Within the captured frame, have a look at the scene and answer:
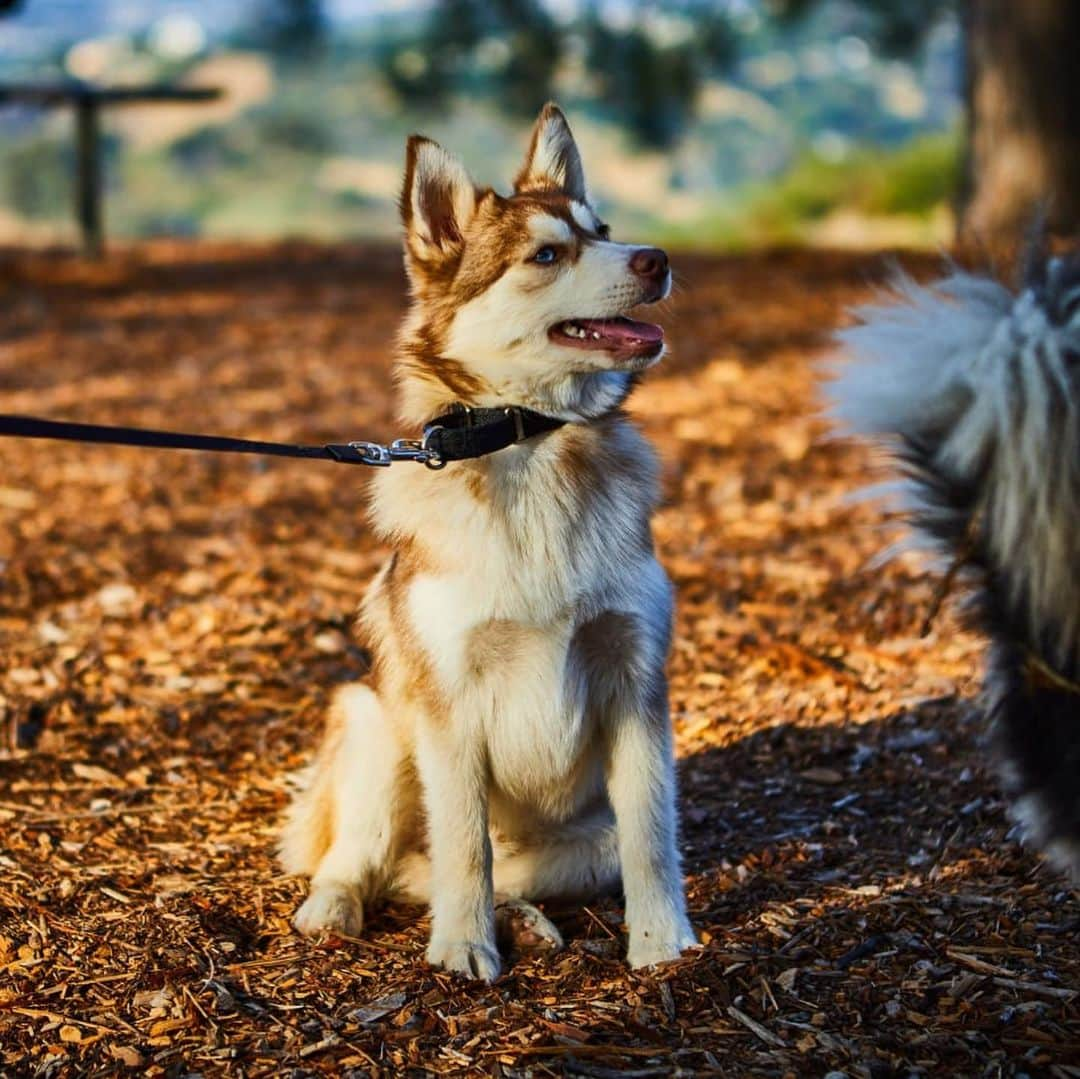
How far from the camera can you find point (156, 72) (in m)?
19.7

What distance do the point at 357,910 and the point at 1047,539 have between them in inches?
72.9

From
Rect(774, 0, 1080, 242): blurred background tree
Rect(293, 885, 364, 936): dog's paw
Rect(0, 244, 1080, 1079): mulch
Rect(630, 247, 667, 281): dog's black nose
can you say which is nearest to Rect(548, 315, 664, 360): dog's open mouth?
Rect(630, 247, 667, 281): dog's black nose

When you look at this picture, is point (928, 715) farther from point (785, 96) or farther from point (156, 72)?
point (156, 72)

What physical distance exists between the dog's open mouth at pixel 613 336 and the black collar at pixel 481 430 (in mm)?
194

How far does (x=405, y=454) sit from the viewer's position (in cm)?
324

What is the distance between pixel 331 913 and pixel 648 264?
1.71 meters

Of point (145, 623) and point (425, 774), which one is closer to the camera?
point (425, 774)

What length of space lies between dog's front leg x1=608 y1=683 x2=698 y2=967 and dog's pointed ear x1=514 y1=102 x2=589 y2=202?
1.27m

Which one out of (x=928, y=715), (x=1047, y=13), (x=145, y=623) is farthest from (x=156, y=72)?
(x=928, y=715)

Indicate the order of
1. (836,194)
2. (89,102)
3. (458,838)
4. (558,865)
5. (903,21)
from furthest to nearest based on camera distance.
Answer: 1. (836,194)
2. (89,102)
3. (903,21)
4. (558,865)
5. (458,838)

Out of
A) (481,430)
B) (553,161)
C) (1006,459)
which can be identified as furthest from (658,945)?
(553,161)

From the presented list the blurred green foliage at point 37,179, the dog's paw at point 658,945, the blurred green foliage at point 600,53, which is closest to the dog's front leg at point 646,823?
the dog's paw at point 658,945

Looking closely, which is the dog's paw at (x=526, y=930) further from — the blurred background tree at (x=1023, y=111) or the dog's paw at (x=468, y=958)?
the blurred background tree at (x=1023, y=111)

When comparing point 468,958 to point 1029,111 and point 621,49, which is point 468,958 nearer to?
point 1029,111
